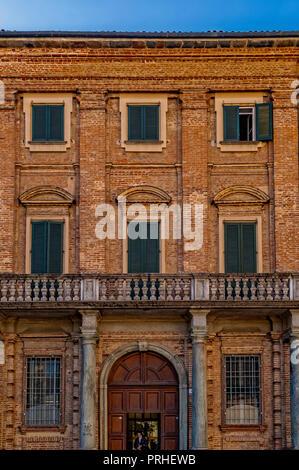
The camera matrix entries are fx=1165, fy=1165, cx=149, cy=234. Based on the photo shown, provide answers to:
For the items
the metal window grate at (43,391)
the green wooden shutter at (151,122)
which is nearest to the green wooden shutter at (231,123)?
the green wooden shutter at (151,122)

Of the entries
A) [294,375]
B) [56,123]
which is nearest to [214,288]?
[294,375]

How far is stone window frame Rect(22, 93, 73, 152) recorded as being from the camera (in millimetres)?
35125

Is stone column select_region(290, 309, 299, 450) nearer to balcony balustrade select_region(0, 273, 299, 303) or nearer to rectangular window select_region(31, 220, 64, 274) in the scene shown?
balcony balustrade select_region(0, 273, 299, 303)

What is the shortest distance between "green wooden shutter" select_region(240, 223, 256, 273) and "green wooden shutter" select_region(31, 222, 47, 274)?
586 centimetres

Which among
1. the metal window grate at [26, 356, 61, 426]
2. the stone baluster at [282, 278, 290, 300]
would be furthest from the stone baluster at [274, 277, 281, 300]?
the metal window grate at [26, 356, 61, 426]

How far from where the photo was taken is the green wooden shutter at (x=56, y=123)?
3522 centimetres

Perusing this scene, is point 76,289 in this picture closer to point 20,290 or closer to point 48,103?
point 20,290

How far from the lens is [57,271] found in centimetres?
3456

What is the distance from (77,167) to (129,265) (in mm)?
3355

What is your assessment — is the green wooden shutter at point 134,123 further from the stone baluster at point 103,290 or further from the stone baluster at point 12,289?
the stone baluster at point 12,289

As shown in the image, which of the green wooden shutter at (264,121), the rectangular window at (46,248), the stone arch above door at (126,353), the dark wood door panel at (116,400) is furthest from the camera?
the green wooden shutter at (264,121)

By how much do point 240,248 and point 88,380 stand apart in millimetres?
6054

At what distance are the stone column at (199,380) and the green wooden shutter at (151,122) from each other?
5745mm
